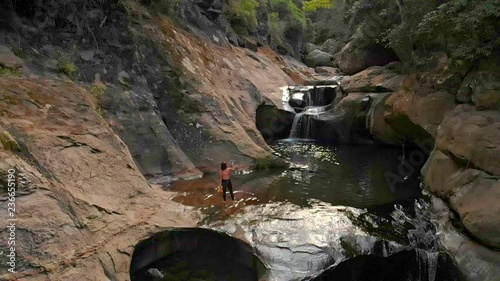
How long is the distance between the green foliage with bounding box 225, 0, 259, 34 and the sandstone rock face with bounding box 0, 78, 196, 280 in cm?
1457

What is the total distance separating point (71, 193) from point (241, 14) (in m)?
18.5

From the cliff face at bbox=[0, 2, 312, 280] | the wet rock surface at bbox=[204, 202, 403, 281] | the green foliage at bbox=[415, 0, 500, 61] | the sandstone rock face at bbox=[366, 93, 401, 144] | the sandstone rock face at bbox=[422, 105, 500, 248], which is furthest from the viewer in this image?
the sandstone rock face at bbox=[366, 93, 401, 144]

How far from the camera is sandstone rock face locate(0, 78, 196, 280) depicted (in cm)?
508

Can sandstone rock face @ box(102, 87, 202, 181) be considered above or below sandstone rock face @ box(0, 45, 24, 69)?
below

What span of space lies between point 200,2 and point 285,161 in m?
10.9

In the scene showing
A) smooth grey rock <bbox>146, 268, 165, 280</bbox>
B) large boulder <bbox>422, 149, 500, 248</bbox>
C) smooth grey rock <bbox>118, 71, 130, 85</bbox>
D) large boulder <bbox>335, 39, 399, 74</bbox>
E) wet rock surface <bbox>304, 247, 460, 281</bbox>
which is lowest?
wet rock surface <bbox>304, 247, 460, 281</bbox>

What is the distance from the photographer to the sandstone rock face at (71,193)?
5.08m

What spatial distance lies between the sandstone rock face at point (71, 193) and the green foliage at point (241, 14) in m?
14.6

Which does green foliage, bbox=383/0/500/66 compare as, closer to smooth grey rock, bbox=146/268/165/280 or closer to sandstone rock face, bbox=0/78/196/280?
sandstone rock face, bbox=0/78/196/280

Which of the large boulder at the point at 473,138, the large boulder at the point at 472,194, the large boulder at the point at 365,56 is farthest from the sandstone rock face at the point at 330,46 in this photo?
the large boulder at the point at 472,194

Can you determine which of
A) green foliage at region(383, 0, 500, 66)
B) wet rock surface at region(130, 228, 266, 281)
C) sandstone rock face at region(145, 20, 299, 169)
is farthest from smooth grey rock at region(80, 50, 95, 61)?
green foliage at region(383, 0, 500, 66)

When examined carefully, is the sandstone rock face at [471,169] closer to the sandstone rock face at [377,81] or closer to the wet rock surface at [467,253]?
the wet rock surface at [467,253]

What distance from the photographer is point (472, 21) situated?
299 inches

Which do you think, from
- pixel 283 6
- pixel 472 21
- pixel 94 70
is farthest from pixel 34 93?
pixel 283 6
